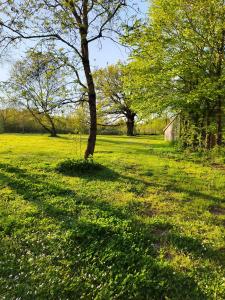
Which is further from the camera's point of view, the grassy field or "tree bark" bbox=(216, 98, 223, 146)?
"tree bark" bbox=(216, 98, 223, 146)

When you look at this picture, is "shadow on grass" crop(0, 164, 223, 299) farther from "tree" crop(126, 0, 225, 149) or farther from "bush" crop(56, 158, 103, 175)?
"tree" crop(126, 0, 225, 149)

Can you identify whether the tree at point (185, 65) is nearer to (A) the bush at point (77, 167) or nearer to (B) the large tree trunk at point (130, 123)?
(A) the bush at point (77, 167)

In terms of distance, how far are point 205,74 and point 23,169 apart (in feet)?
31.5

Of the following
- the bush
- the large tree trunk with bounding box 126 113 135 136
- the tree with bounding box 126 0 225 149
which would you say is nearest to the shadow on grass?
the bush

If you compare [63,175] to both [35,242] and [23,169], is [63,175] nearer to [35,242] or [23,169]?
[23,169]

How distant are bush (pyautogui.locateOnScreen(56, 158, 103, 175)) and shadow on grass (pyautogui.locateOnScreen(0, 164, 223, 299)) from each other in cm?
281

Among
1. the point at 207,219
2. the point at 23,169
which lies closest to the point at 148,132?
the point at 23,169

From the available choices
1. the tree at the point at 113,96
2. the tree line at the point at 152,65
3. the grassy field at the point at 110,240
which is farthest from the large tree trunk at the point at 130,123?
the grassy field at the point at 110,240

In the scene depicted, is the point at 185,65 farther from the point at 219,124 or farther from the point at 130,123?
the point at 130,123

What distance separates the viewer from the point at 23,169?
A: 9.66 metres

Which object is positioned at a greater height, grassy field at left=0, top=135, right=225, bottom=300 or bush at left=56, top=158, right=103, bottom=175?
bush at left=56, top=158, right=103, bottom=175

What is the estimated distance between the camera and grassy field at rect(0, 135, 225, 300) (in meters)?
3.16

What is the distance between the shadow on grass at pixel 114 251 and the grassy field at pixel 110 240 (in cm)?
1

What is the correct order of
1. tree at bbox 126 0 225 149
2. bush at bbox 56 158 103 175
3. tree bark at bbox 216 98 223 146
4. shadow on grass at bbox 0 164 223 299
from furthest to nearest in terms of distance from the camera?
tree bark at bbox 216 98 223 146 → tree at bbox 126 0 225 149 → bush at bbox 56 158 103 175 → shadow on grass at bbox 0 164 223 299
